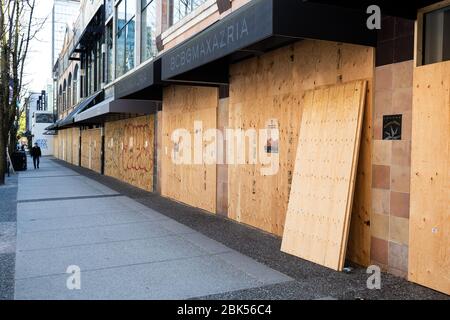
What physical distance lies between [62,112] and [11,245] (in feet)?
137

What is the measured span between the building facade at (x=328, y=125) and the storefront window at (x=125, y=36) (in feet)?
25.1

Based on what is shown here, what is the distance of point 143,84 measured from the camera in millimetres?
10898

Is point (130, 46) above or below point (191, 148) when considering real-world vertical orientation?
above

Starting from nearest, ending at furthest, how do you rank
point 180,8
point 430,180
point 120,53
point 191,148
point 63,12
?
point 430,180
point 191,148
point 180,8
point 120,53
point 63,12

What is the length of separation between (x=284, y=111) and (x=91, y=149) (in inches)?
848

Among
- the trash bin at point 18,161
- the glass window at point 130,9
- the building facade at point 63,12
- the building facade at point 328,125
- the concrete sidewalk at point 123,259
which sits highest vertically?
the building facade at point 63,12

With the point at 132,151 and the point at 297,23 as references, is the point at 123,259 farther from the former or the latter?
the point at 132,151

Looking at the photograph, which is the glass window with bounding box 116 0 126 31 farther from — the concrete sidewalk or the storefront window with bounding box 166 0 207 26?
the concrete sidewalk

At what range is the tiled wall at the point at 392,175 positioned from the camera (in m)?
5.15

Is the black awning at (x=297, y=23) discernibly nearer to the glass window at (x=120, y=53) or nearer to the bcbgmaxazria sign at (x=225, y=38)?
the bcbgmaxazria sign at (x=225, y=38)

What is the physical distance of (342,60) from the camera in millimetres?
6145

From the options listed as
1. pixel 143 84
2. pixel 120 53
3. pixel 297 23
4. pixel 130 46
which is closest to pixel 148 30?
pixel 130 46

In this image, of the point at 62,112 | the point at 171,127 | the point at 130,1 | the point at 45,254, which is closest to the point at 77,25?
the point at 62,112

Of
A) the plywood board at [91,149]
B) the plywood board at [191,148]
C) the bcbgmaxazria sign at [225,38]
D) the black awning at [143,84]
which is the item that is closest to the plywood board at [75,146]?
the plywood board at [91,149]
